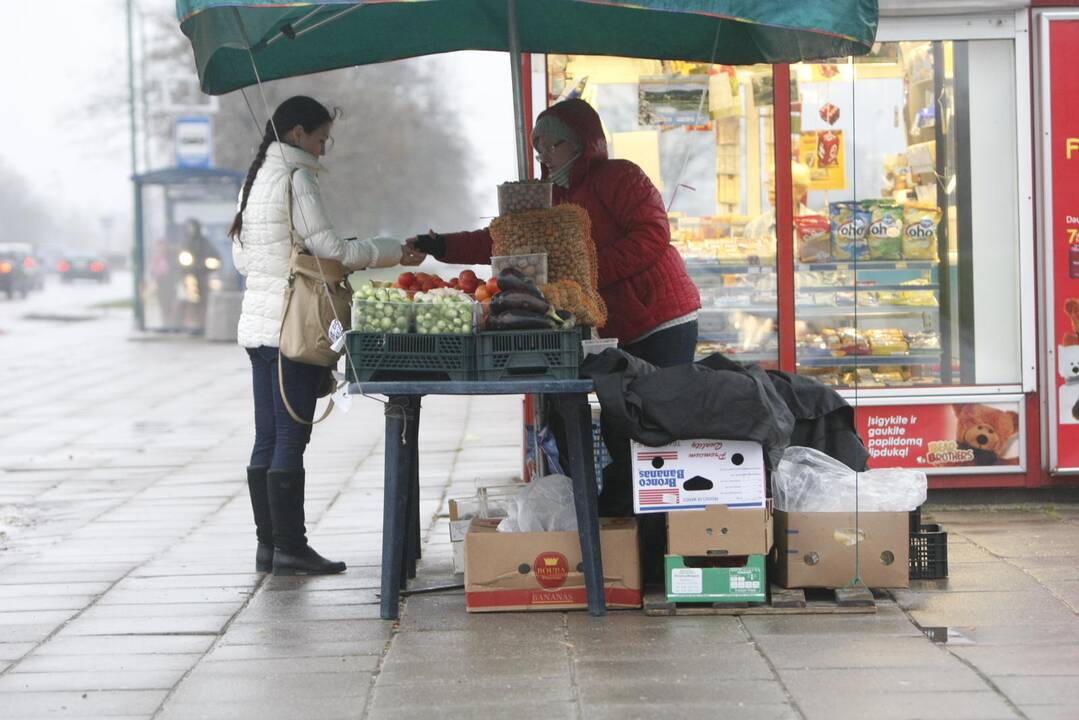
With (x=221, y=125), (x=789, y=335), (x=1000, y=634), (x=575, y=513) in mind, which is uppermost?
(x=221, y=125)

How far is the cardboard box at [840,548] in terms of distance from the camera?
541 cm

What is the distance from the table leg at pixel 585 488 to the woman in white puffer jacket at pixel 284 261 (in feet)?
3.76

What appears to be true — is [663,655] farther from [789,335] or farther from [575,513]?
[789,335]

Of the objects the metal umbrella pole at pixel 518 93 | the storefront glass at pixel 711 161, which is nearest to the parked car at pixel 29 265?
the storefront glass at pixel 711 161

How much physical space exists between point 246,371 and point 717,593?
45.4 feet

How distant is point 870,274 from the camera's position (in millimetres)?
7945

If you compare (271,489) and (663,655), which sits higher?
(271,489)

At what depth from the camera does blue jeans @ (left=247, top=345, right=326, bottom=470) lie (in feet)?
19.6

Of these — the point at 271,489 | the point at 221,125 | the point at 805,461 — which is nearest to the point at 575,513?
the point at 805,461

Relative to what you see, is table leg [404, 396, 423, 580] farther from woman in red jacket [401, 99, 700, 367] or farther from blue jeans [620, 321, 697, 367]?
blue jeans [620, 321, 697, 367]

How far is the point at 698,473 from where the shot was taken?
5.26 m

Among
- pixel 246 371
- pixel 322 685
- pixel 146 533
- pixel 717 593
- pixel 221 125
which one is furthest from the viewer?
pixel 221 125

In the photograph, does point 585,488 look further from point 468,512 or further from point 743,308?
point 743,308

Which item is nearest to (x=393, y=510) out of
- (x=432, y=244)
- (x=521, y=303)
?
(x=521, y=303)
